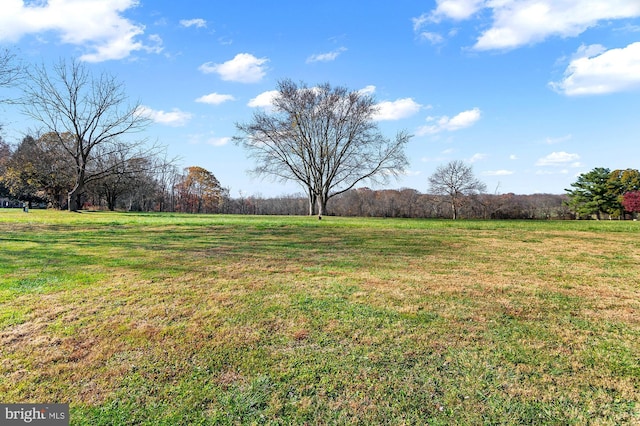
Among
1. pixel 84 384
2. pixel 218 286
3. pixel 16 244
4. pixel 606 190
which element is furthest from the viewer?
pixel 606 190

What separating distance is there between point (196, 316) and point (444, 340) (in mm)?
2572

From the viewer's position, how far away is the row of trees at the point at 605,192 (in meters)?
34.3

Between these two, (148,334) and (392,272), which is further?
(392,272)

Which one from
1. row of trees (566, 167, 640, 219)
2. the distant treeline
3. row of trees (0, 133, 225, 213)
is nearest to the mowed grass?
row of trees (0, 133, 225, 213)

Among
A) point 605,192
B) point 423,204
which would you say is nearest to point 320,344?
point 423,204

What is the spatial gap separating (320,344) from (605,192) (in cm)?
4476

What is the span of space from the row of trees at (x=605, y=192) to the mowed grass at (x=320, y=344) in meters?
38.4

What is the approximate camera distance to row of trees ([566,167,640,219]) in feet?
113

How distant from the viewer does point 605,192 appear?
A: 35250 millimetres

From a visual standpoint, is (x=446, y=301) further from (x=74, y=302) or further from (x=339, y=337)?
(x=74, y=302)

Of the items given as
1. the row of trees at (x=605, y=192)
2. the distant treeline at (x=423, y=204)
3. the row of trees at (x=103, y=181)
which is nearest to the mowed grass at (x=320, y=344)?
the row of trees at (x=103, y=181)

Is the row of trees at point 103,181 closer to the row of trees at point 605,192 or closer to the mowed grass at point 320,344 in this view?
the mowed grass at point 320,344

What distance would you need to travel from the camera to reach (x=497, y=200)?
38.8 metres

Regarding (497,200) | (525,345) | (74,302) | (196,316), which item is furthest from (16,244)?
(497,200)
